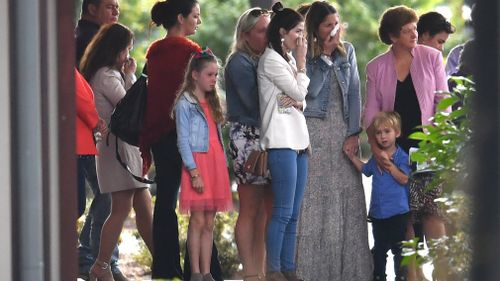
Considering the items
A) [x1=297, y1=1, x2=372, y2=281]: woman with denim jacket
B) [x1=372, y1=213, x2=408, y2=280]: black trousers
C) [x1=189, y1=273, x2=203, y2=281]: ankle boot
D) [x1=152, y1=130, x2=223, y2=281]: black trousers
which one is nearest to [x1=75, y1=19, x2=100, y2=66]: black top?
[x1=152, y1=130, x2=223, y2=281]: black trousers

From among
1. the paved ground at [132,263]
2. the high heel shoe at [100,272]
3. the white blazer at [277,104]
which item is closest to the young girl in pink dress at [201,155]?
the white blazer at [277,104]

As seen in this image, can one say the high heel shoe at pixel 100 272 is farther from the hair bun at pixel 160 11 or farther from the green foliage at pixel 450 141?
the green foliage at pixel 450 141

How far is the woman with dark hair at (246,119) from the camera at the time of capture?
7.67 metres

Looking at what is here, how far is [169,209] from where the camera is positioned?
768 centimetres

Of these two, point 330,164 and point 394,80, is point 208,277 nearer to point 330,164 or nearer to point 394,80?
point 330,164

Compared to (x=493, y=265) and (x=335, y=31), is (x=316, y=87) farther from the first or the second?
(x=493, y=265)

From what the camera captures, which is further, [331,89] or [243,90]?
[331,89]

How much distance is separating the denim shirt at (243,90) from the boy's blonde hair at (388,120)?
26.6 inches

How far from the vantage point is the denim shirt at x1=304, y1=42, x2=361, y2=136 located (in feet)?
25.9

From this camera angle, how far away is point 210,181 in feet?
24.7

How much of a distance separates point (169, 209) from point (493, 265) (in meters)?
3.18

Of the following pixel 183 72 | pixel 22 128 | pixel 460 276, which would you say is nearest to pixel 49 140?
pixel 22 128

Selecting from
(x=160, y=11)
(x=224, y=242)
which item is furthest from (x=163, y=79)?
(x=224, y=242)

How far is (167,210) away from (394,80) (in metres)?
1.47
